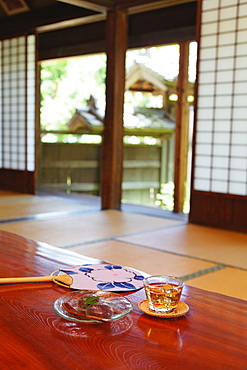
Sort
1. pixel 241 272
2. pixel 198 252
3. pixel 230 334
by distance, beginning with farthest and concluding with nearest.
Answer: pixel 198 252, pixel 241 272, pixel 230 334

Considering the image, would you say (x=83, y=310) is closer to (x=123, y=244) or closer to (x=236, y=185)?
(x=123, y=244)

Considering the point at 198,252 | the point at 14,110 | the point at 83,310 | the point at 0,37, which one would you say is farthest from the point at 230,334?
the point at 0,37

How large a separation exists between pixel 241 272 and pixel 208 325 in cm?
197

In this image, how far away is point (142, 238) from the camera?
3.64 metres

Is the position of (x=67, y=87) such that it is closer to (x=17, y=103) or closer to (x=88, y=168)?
(x=88, y=168)

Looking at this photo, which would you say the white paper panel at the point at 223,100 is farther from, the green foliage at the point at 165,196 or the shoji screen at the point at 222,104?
the green foliage at the point at 165,196

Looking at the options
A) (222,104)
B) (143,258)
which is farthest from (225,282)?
(222,104)

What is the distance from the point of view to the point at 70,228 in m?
3.96

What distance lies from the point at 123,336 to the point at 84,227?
10.5 feet

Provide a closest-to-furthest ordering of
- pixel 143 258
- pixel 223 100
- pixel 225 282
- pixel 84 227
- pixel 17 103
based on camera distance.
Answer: pixel 225 282, pixel 143 258, pixel 84 227, pixel 223 100, pixel 17 103

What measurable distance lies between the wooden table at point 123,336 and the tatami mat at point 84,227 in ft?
7.74

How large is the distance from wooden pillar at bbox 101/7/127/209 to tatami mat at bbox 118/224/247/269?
4.30 ft

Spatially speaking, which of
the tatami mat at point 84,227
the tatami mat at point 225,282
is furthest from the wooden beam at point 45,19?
the tatami mat at point 225,282

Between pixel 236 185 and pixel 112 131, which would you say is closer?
pixel 236 185
